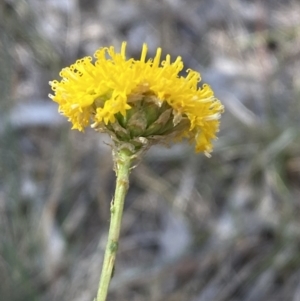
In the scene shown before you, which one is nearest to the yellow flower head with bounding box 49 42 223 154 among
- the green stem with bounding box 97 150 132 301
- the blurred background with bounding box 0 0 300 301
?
the green stem with bounding box 97 150 132 301

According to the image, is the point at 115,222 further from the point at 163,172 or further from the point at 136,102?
the point at 163,172

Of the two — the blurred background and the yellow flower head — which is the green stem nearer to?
the yellow flower head

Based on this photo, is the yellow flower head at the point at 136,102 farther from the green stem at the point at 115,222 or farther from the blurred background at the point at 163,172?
the blurred background at the point at 163,172

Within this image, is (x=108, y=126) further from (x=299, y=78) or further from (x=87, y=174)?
(x=299, y=78)

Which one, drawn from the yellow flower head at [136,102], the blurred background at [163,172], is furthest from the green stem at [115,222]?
the blurred background at [163,172]

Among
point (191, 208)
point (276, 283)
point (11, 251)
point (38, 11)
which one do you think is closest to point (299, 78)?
point (191, 208)

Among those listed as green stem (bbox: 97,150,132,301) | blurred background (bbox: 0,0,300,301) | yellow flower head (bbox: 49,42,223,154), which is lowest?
green stem (bbox: 97,150,132,301)
